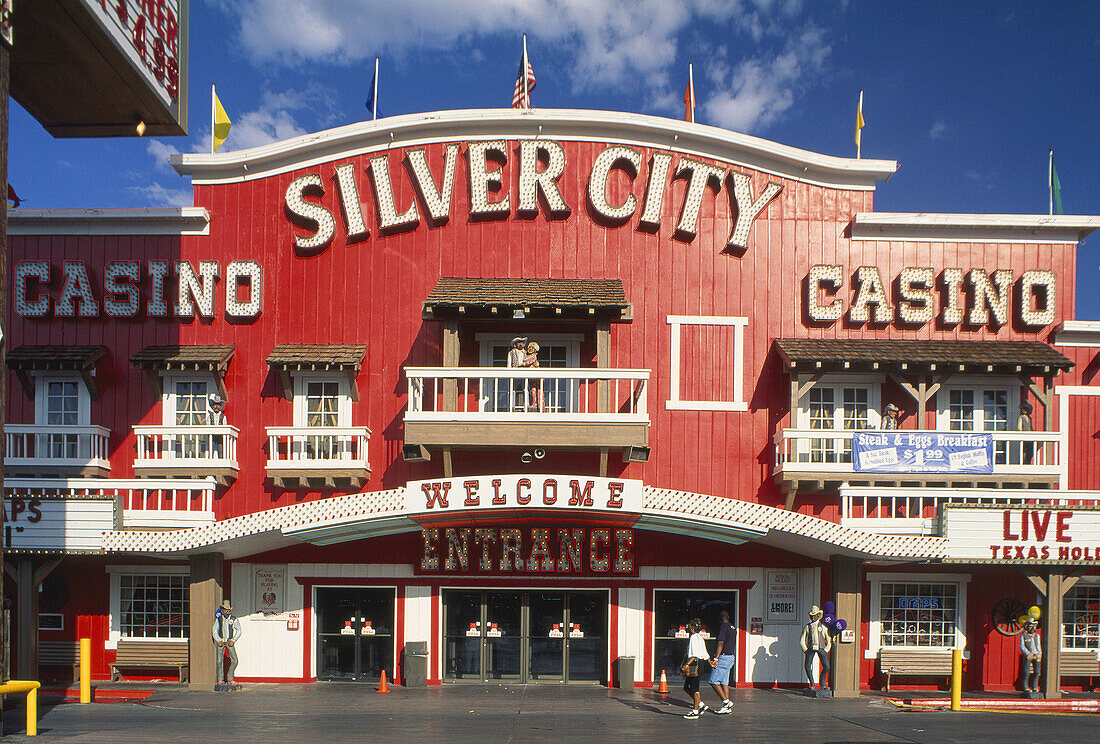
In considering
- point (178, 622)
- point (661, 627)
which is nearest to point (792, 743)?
point (661, 627)

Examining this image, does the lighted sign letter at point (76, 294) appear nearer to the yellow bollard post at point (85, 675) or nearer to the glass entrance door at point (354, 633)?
the yellow bollard post at point (85, 675)

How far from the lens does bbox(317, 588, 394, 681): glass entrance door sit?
71.1 feet

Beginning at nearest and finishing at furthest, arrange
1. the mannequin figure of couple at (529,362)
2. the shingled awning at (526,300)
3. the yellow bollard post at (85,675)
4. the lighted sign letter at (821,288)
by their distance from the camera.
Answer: the yellow bollard post at (85,675)
the shingled awning at (526,300)
the mannequin figure of couple at (529,362)
the lighted sign letter at (821,288)

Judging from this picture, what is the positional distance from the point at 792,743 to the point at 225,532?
1201 centimetres

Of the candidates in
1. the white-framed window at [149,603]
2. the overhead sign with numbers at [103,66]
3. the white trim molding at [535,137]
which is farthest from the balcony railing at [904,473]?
the overhead sign with numbers at [103,66]

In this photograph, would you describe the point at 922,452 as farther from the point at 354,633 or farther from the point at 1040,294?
the point at 354,633

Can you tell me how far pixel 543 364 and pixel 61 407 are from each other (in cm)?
1184

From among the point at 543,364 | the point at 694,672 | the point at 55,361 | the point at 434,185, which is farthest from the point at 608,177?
the point at 55,361

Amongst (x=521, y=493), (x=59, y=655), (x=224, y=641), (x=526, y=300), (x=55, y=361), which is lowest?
(x=59, y=655)

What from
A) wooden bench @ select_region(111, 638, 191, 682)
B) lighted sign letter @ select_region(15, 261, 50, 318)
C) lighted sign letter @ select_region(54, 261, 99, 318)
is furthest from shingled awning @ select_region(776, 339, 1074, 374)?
lighted sign letter @ select_region(15, 261, 50, 318)

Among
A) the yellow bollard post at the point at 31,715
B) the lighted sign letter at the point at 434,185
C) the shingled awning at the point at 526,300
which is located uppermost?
the lighted sign letter at the point at 434,185

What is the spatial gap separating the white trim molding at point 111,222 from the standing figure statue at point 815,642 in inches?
668

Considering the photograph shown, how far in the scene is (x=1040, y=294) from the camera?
869 inches

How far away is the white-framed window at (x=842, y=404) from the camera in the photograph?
855 inches
